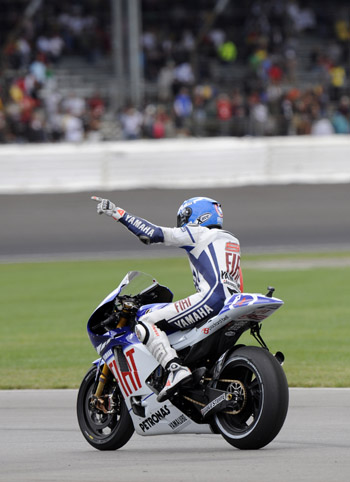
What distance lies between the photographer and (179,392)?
628cm

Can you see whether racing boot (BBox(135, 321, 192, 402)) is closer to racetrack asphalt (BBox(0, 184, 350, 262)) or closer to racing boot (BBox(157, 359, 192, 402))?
racing boot (BBox(157, 359, 192, 402))

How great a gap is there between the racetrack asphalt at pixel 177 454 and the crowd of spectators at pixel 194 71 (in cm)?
1805

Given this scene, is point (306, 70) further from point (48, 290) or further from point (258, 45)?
point (48, 290)

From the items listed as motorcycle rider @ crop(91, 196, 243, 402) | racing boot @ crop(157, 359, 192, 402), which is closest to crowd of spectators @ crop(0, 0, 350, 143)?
motorcycle rider @ crop(91, 196, 243, 402)

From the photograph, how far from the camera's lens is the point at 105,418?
6723 mm

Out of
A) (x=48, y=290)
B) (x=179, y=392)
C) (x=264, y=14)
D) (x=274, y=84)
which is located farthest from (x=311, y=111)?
(x=179, y=392)

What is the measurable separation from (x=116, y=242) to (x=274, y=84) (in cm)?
865

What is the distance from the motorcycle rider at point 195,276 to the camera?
246 inches

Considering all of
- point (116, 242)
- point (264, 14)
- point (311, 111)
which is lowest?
point (116, 242)

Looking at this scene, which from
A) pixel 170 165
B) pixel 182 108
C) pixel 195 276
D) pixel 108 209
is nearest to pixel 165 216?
pixel 170 165

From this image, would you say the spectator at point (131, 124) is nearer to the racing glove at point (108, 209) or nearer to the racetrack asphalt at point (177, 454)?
the racetrack asphalt at point (177, 454)

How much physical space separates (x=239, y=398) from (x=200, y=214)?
121 centimetres

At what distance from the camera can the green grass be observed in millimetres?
9852

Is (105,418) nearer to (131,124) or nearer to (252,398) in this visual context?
(252,398)
